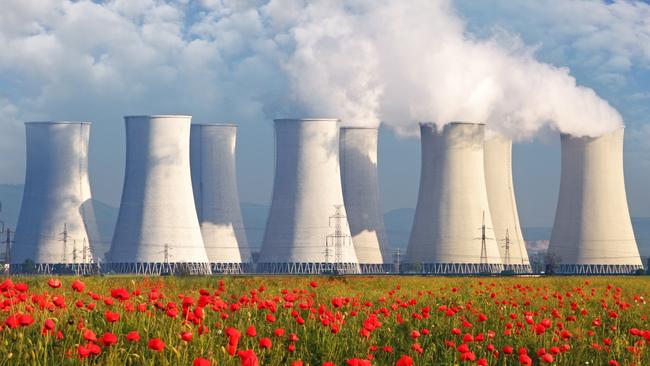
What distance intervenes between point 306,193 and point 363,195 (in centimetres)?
1137

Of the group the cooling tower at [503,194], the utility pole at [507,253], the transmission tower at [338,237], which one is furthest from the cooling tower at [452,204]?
the cooling tower at [503,194]

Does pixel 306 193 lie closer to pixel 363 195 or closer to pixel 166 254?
pixel 166 254

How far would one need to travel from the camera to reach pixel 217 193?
200 feet

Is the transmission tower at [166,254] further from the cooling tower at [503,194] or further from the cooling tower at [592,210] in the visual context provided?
the cooling tower at [592,210]

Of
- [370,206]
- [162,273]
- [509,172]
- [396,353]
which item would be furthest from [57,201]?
[396,353]

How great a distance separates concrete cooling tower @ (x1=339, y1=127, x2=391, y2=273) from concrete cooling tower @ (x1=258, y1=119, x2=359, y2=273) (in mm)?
7795

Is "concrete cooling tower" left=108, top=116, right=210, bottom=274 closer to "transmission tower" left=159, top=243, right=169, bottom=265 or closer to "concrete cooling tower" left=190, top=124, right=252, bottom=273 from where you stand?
"transmission tower" left=159, top=243, right=169, bottom=265

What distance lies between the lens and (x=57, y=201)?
54.3 metres

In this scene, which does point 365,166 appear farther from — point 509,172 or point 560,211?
point 560,211

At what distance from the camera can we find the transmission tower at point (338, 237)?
171 ft

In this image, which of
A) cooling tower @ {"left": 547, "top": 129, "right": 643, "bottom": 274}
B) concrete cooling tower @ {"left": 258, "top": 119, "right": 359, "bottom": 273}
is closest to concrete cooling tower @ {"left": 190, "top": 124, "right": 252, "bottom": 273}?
concrete cooling tower @ {"left": 258, "top": 119, "right": 359, "bottom": 273}

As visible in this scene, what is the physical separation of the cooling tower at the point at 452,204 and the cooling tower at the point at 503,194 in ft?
15.5

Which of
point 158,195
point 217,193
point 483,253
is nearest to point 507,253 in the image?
point 483,253

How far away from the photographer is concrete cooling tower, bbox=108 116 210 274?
50.9 m
